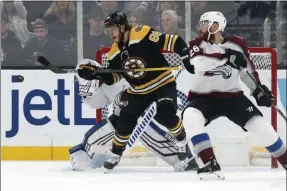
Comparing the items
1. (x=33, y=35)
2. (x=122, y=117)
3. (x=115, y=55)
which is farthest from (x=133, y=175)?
(x=33, y=35)

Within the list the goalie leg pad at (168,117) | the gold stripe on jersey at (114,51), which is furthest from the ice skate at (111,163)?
the gold stripe on jersey at (114,51)

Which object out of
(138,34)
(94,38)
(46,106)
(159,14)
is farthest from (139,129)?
(159,14)

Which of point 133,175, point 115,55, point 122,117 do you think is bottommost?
point 133,175

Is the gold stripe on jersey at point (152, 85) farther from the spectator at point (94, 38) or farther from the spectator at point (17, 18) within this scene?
the spectator at point (17, 18)

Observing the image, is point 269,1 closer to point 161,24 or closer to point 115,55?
point 161,24

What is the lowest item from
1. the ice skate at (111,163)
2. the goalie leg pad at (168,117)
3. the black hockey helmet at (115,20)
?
the ice skate at (111,163)

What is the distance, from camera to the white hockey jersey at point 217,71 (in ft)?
13.9

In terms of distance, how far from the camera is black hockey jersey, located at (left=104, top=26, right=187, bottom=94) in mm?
4652

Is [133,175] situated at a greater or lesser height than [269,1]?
lesser

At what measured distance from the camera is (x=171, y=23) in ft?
19.4

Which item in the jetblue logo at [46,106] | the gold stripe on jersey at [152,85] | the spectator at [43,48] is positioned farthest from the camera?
the spectator at [43,48]

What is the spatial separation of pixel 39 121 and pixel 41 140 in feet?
0.44

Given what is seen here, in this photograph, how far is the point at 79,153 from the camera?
5027 millimetres

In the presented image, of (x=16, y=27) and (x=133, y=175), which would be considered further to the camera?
(x=16, y=27)
